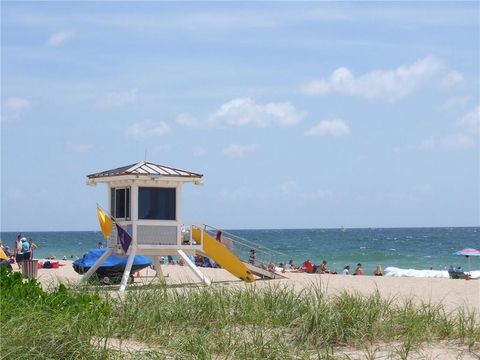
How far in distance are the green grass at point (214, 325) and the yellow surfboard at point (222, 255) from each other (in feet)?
29.9

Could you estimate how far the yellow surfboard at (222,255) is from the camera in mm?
21295

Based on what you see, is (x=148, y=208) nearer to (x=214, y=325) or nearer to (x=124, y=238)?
(x=124, y=238)

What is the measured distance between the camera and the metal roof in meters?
19.3

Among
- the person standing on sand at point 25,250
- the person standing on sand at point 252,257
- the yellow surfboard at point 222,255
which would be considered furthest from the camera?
the person standing on sand at point 25,250

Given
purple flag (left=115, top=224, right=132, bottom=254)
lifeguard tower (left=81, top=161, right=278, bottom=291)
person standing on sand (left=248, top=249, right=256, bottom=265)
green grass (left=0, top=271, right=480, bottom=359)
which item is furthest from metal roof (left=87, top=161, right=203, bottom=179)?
green grass (left=0, top=271, right=480, bottom=359)

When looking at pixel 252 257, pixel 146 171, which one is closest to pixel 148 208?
pixel 146 171

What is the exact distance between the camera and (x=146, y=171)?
19.4m

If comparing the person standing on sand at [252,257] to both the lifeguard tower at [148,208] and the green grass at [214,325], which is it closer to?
the lifeguard tower at [148,208]

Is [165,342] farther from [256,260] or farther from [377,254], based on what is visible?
[377,254]

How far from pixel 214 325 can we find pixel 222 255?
1099 cm

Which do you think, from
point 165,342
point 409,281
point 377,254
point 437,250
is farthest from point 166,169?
point 437,250

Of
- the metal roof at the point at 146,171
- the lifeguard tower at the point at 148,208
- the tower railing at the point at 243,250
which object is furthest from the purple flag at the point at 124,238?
the tower railing at the point at 243,250

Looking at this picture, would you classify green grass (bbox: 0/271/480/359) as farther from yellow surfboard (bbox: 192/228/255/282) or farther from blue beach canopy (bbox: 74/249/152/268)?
blue beach canopy (bbox: 74/249/152/268)

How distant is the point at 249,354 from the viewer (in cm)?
917
